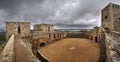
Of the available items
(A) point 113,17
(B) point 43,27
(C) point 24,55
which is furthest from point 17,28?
(A) point 113,17

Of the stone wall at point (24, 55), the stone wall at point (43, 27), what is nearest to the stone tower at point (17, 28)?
the stone wall at point (43, 27)

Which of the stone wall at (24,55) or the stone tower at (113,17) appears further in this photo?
the stone tower at (113,17)

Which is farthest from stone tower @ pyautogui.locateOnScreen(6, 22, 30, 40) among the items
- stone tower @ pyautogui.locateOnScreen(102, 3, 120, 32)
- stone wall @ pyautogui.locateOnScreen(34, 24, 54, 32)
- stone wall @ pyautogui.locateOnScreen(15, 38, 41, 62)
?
stone tower @ pyautogui.locateOnScreen(102, 3, 120, 32)

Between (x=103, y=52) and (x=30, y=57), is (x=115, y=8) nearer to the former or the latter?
(x=103, y=52)

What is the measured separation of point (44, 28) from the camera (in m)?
22.3

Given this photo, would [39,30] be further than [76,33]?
No

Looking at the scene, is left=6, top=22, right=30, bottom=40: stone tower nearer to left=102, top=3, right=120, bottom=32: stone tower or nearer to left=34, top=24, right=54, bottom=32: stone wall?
left=34, top=24, right=54, bottom=32: stone wall

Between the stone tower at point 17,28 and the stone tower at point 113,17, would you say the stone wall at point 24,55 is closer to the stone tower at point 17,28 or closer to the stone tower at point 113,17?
→ the stone tower at point 17,28

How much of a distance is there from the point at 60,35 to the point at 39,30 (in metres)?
5.53

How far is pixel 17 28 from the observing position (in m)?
17.0

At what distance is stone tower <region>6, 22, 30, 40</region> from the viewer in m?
16.5

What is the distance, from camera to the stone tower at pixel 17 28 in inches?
650

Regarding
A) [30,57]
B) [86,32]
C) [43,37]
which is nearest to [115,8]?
[86,32]

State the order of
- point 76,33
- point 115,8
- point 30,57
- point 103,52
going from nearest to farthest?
1. point 30,57
2. point 103,52
3. point 115,8
4. point 76,33
